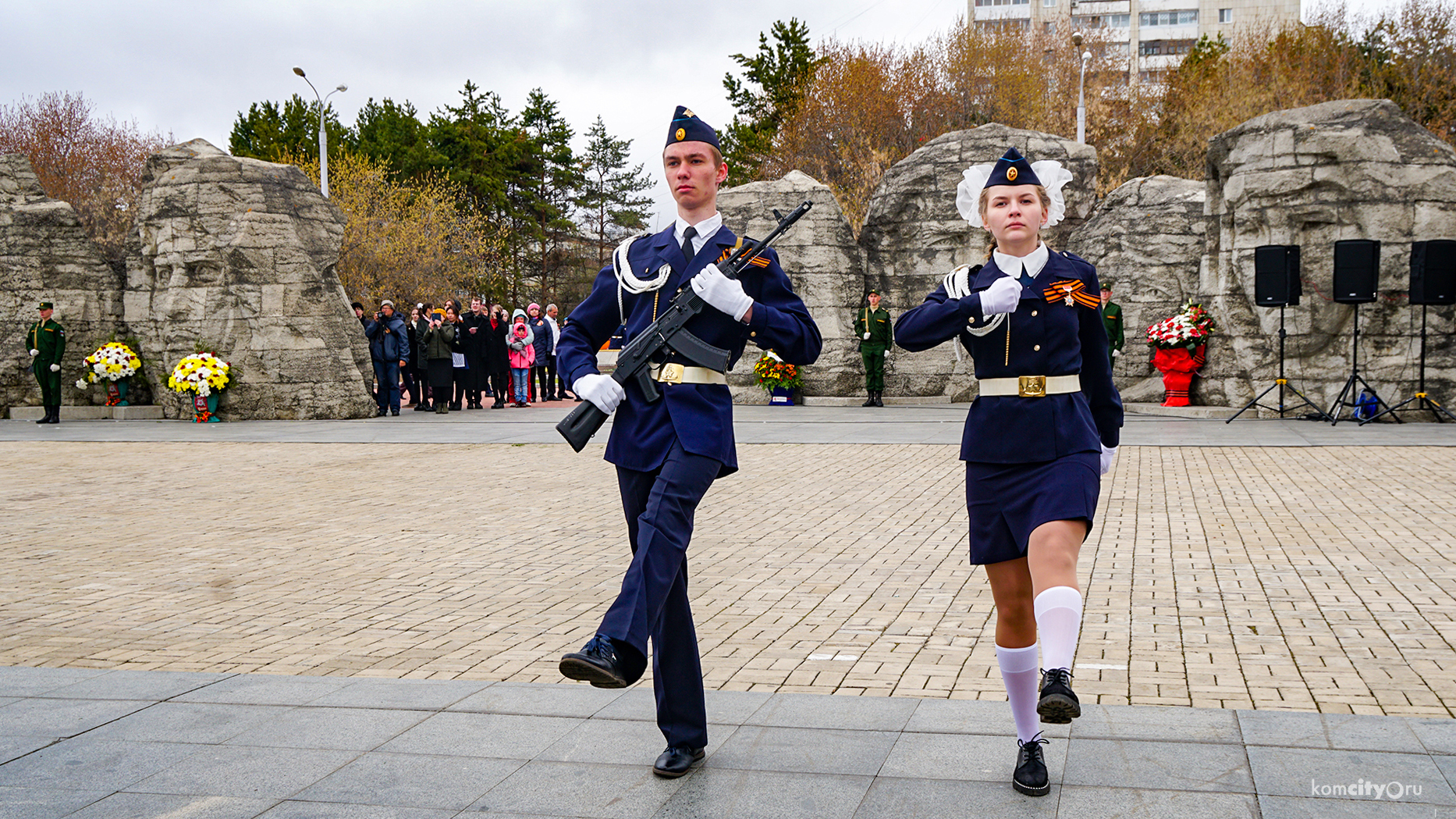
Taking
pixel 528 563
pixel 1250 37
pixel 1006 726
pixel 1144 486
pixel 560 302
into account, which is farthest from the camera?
pixel 560 302

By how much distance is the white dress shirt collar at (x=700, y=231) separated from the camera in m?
3.91

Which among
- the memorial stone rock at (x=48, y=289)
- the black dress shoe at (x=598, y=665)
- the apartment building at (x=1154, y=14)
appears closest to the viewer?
the black dress shoe at (x=598, y=665)

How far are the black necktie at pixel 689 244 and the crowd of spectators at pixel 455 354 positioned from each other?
54.4 feet

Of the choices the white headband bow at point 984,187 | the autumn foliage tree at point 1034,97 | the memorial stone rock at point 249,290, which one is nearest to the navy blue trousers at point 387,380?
the memorial stone rock at point 249,290

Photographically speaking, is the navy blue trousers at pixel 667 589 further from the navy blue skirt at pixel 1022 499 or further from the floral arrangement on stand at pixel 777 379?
the floral arrangement on stand at pixel 777 379

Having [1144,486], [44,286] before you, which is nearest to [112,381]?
[44,286]

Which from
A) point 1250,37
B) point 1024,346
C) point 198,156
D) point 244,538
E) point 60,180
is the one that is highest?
point 1250,37

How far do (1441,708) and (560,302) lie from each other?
56.4 metres

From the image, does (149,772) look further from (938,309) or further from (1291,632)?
(1291,632)

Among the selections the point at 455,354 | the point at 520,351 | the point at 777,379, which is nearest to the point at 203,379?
the point at 455,354

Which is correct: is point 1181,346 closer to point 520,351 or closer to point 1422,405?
point 1422,405

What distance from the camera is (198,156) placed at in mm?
20172

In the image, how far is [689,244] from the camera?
391cm

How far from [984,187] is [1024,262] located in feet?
1.05
